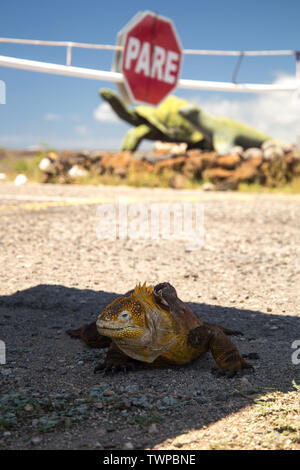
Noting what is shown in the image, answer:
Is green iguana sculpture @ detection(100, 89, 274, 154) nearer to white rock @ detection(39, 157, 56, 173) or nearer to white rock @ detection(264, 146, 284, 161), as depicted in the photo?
white rock @ detection(264, 146, 284, 161)

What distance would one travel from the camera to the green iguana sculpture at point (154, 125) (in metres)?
26.1

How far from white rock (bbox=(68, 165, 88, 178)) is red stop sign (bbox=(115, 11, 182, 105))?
585 cm

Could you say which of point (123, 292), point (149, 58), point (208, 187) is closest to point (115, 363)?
point (123, 292)

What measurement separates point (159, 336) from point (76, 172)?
1484 cm

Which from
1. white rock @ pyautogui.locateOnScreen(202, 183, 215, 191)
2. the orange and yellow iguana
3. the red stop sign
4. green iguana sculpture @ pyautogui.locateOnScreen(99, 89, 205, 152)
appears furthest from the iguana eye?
green iguana sculpture @ pyautogui.locateOnScreen(99, 89, 205, 152)

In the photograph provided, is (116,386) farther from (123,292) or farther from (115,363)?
(123,292)

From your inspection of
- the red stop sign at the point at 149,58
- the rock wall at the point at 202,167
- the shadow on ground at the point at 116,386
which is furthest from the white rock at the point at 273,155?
the shadow on ground at the point at 116,386

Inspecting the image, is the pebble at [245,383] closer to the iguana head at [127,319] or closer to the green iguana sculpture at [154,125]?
the iguana head at [127,319]

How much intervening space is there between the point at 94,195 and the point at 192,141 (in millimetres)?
14596

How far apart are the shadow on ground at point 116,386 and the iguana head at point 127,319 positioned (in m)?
0.31

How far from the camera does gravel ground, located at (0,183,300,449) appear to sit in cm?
238

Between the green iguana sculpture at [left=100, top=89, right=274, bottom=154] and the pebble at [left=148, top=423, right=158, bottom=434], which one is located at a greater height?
the green iguana sculpture at [left=100, top=89, right=274, bottom=154]

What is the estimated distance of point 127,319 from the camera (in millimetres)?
2814
